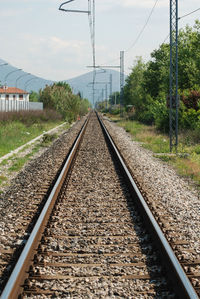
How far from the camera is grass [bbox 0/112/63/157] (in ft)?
64.7

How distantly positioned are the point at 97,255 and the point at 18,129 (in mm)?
23005

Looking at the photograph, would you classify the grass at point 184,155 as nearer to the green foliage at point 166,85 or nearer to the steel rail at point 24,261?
the green foliage at point 166,85

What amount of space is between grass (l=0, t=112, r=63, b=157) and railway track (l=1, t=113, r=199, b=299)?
9725mm

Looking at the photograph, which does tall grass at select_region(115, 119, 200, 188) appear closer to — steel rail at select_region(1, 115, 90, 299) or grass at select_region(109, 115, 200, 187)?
grass at select_region(109, 115, 200, 187)

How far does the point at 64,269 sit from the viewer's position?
187 inches

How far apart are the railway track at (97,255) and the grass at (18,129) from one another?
973cm

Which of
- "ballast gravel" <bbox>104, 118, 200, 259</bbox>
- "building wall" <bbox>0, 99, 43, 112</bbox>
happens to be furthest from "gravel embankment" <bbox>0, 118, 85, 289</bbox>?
"building wall" <bbox>0, 99, 43, 112</bbox>

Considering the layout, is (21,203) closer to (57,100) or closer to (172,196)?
(172,196)

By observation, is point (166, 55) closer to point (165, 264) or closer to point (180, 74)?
point (180, 74)

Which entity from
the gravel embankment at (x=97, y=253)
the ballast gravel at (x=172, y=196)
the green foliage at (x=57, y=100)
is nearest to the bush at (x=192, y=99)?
the ballast gravel at (x=172, y=196)

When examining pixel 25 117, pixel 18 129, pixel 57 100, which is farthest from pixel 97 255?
pixel 57 100

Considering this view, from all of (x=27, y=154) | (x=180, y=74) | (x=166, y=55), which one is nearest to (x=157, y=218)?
(x=27, y=154)

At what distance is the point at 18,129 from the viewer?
2733 cm

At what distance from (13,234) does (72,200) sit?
2.36 metres
